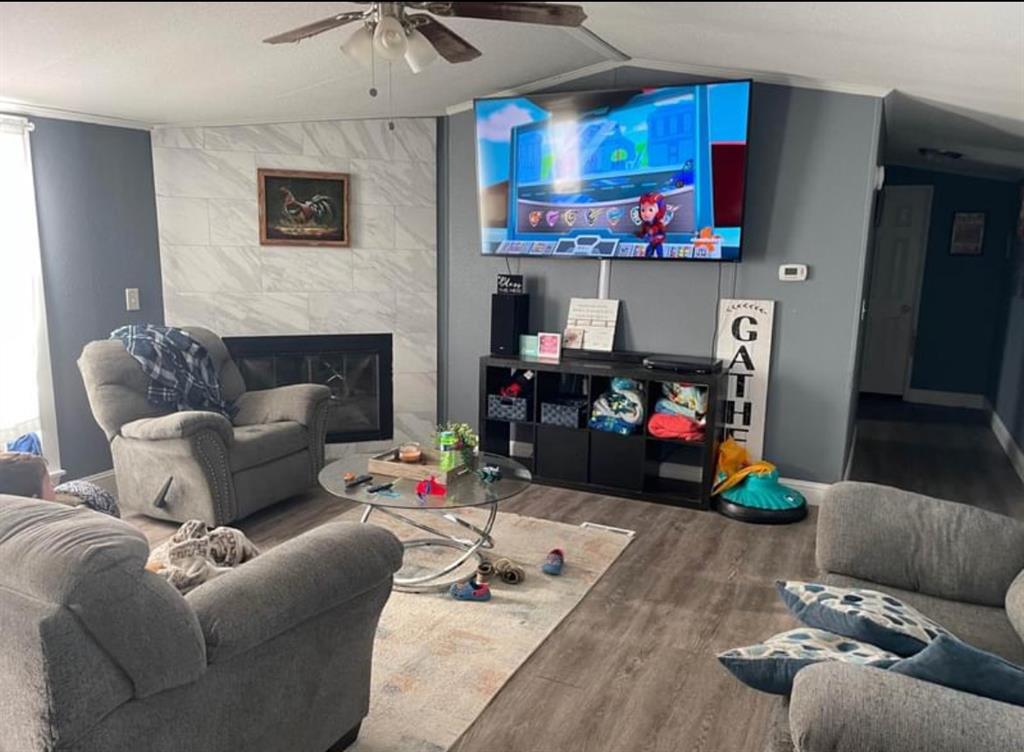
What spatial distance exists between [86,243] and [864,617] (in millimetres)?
4326

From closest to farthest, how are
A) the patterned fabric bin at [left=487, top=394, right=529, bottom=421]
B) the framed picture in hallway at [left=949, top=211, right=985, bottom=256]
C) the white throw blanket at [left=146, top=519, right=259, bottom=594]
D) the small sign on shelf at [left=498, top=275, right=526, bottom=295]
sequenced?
1. the white throw blanket at [left=146, top=519, right=259, bottom=594]
2. the patterned fabric bin at [left=487, top=394, right=529, bottom=421]
3. the small sign on shelf at [left=498, top=275, right=526, bottom=295]
4. the framed picture in hallway at [left=949, top=211, right=985, bottom=256]

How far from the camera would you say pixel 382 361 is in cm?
527

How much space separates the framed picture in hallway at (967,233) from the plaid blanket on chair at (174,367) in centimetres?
673

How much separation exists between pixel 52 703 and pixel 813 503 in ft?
13.1

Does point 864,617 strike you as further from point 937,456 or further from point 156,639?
point 937,456

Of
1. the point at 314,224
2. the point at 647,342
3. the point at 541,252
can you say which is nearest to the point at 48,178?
the point at 314,224

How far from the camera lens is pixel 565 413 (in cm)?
457

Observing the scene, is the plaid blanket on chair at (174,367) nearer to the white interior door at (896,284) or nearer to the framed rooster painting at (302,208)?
the framed rooster painting at (302,208)

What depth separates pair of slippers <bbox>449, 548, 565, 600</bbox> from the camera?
3086 millimetres

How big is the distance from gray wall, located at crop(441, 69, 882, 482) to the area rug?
144 cm

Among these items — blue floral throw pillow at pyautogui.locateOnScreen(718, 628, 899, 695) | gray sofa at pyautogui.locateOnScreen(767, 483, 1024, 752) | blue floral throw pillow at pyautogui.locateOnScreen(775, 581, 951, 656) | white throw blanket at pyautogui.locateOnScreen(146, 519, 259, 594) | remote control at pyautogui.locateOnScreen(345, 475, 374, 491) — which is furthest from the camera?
remote control at pyautogui.locateOnScreen(345, 475, 374, 491)

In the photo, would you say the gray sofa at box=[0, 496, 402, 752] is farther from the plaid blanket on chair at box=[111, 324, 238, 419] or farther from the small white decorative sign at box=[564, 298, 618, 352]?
the small white decorative sign at box=[564, 298, 618, 352]

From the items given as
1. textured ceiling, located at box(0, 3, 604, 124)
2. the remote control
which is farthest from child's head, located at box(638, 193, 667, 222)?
the remote control

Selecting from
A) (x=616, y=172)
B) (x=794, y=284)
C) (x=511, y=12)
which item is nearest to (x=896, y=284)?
(x=794, y=284)
